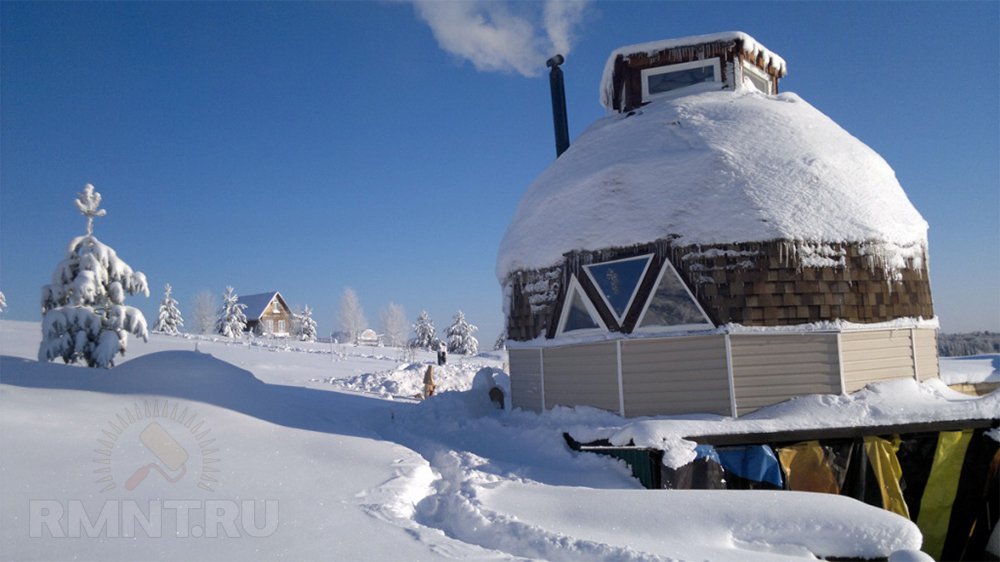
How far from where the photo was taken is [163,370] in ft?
31.0

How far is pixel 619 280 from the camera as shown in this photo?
966 centimetres

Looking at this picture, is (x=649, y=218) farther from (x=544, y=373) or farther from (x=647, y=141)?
(x=544, y=373)

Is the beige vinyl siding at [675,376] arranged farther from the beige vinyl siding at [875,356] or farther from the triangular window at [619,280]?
the beige vinyl siding at [875,356]

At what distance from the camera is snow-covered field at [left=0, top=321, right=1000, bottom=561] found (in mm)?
4535

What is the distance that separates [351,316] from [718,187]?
63.7 metres

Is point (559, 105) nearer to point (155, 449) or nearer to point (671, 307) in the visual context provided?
point (671, 307)

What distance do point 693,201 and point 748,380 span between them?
3.08m

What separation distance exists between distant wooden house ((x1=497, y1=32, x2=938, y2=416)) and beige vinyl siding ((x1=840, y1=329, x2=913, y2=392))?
3 cm

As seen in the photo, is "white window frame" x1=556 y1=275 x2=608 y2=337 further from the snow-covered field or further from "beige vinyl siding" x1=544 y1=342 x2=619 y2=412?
the snow-covered field

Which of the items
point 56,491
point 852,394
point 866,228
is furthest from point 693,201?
point 56,491

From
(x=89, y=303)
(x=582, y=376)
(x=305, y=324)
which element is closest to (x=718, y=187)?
(x=582, y=376)

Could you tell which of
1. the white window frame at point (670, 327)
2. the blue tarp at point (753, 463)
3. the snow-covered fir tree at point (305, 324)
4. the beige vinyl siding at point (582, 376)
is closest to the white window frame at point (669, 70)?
the white window frame at point (670, 327)

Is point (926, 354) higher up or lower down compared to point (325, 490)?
higher up

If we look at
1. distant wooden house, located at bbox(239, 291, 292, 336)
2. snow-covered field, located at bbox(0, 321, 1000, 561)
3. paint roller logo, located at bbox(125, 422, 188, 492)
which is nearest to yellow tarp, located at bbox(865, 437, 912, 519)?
snow-covered field, located at bbox(0, 321, 1000, 561)
